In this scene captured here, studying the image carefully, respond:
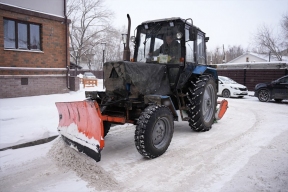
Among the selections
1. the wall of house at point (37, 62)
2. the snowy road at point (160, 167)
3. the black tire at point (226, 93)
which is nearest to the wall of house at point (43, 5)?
the wall of house at point (37, 62)

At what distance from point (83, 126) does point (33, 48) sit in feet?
30.8

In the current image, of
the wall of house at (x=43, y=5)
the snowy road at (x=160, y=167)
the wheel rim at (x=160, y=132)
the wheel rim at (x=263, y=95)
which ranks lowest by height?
the snowy road at (x=160, y=167)

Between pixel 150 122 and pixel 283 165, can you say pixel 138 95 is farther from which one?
pixel 283 165

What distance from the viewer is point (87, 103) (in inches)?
149

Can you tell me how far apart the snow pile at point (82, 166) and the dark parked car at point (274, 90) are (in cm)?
1223

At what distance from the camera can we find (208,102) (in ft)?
20.4

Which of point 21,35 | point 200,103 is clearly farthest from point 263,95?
point 21,35

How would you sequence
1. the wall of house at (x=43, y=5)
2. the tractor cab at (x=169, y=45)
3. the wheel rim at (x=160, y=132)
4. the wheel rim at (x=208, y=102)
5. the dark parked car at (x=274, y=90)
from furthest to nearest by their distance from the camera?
1. the dark parked car at (x=274, y=90)
2. the wall of house at (x=43, y=5)
3. the wheel rim at (x=208, y=102)
4. the tractor cab at (x=169, y=45)
5. the wheel rim at (x=160, y=132)

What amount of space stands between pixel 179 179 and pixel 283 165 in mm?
1873

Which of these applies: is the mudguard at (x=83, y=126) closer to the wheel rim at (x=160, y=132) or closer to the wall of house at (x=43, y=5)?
the wheel rim at (x=160, y=132)

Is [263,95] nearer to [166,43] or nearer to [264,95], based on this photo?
[264,95]

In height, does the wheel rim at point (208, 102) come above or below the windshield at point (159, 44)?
below

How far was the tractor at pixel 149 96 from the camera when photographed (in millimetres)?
3814

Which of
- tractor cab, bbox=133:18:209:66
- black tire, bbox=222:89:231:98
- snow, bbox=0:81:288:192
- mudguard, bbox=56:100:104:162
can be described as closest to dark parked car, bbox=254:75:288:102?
black tire, bbox=222:89:231:98
